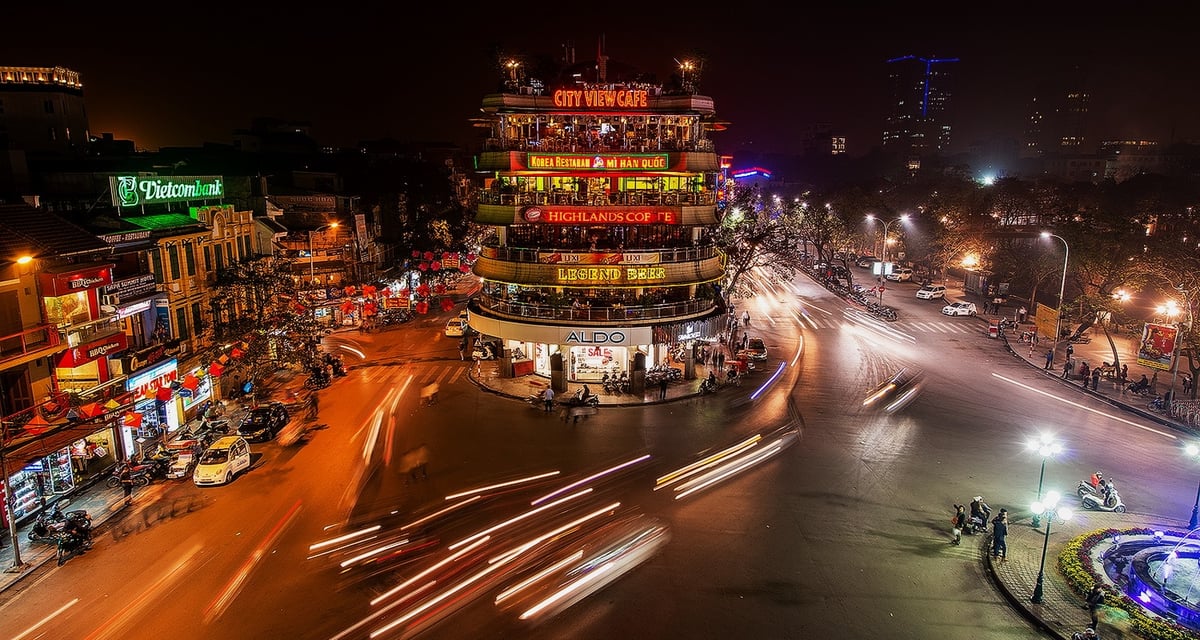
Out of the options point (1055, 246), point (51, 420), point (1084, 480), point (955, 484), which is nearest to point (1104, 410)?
point (1084, 480)

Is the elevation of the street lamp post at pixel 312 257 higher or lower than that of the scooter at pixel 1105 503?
higher

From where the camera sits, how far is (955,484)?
24891 mm

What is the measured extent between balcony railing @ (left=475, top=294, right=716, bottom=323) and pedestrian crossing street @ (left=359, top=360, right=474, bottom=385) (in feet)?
18.7

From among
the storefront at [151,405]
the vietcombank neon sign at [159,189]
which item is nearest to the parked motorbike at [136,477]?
the storefront at [151,405]

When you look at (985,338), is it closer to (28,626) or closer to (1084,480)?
(1084,480)

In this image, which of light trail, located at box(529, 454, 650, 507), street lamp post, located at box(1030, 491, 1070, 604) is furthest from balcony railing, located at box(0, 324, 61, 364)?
street lamp post, located at box(1030, 491, 1070, 604)

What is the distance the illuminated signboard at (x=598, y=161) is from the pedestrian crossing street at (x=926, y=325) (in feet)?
83.2

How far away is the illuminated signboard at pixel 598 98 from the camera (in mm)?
37688

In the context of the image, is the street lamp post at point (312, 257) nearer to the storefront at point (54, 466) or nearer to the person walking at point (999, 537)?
the storefront at point (54, 466)

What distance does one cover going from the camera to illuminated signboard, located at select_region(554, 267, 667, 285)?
36.9 meters

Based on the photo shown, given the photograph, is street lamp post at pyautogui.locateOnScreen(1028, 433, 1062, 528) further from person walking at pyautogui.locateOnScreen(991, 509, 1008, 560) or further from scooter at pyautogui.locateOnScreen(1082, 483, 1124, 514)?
scooter at pyautogui.locateOnScreen(1082, 483, 1124, 514)

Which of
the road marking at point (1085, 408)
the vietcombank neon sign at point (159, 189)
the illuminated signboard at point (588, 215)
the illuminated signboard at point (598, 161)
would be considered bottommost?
the road marking at point (1085, 408)

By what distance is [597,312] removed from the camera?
37031 mm

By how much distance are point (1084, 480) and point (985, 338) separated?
28.9 metres
